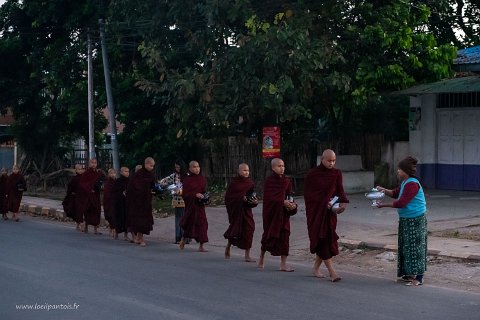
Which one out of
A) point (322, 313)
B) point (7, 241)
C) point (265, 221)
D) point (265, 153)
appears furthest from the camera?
point (265, 153)

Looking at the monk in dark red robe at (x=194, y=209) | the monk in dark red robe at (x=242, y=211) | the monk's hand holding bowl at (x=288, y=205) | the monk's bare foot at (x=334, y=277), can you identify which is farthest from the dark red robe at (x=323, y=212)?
the monk in dark red robe at (x=194, y=209)

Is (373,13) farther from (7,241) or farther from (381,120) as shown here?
(7,241)

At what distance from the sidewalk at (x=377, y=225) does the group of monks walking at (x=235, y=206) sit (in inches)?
51.7

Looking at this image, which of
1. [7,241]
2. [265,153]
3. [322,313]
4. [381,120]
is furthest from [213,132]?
[322,313]

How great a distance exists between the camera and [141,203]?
15.6 m

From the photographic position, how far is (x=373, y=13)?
64.7ft

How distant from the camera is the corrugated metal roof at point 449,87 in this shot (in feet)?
62.7

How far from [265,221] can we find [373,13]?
9439 mm

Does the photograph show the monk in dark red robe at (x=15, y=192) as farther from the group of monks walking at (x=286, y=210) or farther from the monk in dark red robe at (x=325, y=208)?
the monk in dark red robe at (x=325, y=208)

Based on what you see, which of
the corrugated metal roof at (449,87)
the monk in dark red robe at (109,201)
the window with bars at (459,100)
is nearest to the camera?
the monk in dark red robe at (109,201)

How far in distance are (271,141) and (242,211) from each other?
718 centimetres

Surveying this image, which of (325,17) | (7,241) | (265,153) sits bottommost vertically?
(7,241)

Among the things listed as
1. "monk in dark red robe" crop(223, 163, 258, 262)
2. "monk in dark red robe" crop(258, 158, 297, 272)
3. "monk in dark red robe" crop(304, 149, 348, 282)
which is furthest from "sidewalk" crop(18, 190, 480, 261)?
"monk in dark red robe" crop(304, 149, 348, 282)


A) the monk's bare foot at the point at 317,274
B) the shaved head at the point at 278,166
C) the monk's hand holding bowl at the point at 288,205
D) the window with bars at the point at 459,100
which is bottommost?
the monk's bare foot at the point at 317,274
